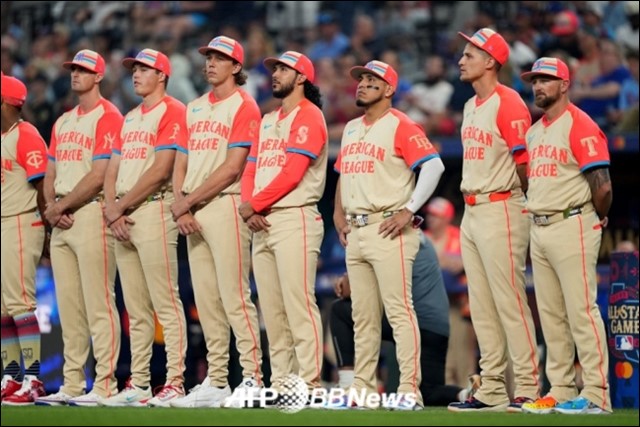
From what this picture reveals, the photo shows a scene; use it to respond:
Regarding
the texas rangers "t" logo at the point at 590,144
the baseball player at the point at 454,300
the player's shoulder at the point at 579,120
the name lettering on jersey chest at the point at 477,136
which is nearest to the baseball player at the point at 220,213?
the name lettering on jersey chest at the point at 477,136

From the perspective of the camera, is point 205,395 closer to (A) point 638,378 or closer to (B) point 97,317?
(B) point 97,317

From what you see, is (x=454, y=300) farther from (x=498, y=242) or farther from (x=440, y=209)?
(x=498, y=242)

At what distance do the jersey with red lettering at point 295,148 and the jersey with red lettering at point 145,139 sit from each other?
596 millimetres

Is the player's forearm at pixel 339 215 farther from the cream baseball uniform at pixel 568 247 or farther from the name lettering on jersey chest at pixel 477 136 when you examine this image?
the cream baseball uniform at pixel 568 247

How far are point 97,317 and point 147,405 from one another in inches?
33.3

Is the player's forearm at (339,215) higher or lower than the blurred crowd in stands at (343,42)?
lower

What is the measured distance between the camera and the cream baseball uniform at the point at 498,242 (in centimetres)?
808

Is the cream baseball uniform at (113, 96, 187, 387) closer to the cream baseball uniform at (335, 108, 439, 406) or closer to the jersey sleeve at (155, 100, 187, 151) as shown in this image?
the jersey sleeve at (155, 100, 187, 151)

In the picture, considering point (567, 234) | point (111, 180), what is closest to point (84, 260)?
point (111, 180)

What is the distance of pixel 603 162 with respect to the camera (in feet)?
25.3

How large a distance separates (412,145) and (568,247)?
1174 mm

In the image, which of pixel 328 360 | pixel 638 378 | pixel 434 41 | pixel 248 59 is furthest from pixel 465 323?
pixel 248 59

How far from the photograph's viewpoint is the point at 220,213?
8.62 metres

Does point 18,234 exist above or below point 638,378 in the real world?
above
